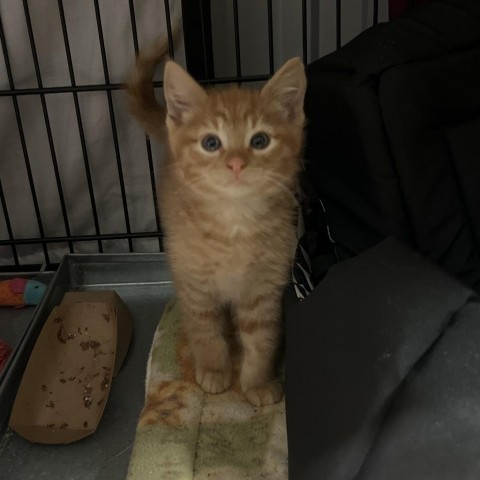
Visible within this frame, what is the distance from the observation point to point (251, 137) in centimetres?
99

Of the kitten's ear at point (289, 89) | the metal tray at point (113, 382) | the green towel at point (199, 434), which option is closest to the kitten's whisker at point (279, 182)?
the kitten's ear at point (289, 89)

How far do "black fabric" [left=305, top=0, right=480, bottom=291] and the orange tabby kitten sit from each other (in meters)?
0.07

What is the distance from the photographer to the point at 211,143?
99cm

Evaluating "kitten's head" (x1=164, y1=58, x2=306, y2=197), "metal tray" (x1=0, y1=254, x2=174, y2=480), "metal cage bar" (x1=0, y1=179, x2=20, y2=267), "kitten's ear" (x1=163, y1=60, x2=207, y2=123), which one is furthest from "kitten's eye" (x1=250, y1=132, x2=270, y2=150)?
"metal cage bar" (x1=0, y1=179, x2=20, y2=267)

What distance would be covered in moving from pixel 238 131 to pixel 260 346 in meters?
0.35

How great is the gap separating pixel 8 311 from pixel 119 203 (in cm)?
35

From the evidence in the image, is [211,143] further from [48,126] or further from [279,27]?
[279,27]

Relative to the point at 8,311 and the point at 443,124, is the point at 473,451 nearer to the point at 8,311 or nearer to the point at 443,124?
the point at 443,124

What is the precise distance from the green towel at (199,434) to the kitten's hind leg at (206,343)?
0.08 feet

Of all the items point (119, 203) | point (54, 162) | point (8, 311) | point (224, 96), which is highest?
point (224, 96)

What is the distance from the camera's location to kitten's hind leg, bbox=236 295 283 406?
1.05 metres

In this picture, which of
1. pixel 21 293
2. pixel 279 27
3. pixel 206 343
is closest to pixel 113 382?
pixel 206 343

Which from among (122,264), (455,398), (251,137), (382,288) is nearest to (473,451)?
(455,398)

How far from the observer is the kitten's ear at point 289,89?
962 millimetres
